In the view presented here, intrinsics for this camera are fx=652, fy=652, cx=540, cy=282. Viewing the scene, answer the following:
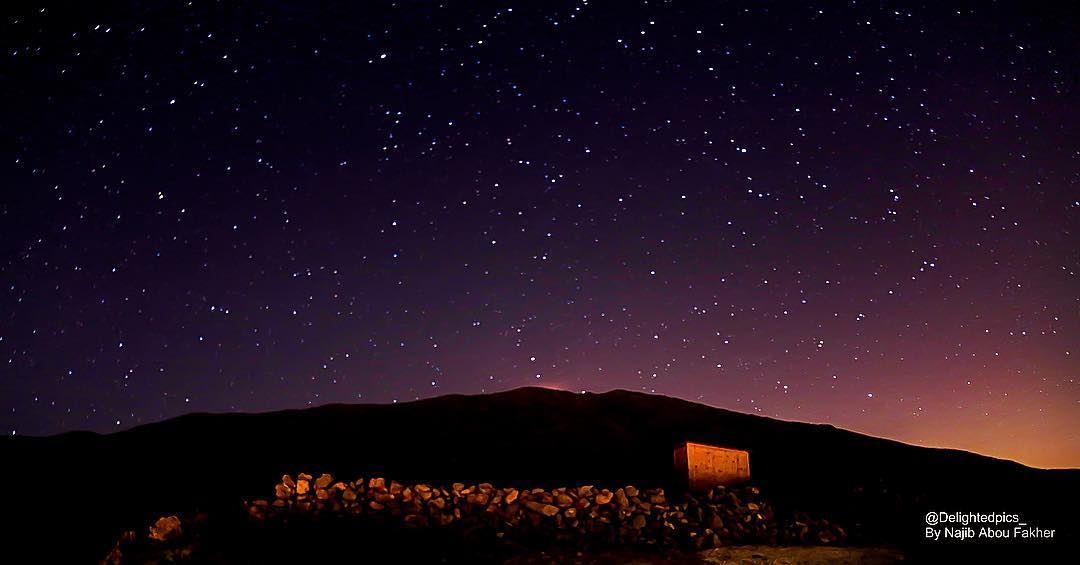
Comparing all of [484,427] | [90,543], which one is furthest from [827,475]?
[90,543]

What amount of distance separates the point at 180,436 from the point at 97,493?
15.2ft

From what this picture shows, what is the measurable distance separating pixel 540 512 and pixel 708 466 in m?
3.61

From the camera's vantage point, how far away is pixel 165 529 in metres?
9.84

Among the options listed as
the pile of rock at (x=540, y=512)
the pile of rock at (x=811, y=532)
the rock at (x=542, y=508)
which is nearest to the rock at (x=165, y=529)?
the pile of rock at (x=540, y=512)

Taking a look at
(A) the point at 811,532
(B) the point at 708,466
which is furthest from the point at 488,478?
(A) the point at 811,532

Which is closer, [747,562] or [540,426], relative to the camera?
[747,562]

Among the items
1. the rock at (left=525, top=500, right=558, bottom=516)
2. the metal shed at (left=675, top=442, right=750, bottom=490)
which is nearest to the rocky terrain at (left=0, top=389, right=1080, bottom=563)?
the rock at (left=525, top=500, right=558, bottom=516)

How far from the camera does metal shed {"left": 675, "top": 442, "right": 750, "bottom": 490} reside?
12.2m

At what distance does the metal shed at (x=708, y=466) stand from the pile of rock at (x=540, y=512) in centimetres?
67

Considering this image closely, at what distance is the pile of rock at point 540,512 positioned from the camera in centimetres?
1070

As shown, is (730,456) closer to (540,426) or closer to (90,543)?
(540,426)

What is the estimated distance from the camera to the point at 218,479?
14.4 metres

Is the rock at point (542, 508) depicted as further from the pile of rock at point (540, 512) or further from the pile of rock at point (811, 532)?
the pile of rock at point (811, 532)

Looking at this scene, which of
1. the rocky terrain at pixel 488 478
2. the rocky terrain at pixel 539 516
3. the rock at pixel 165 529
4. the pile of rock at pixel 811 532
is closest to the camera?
the rock at pixel 165 529
